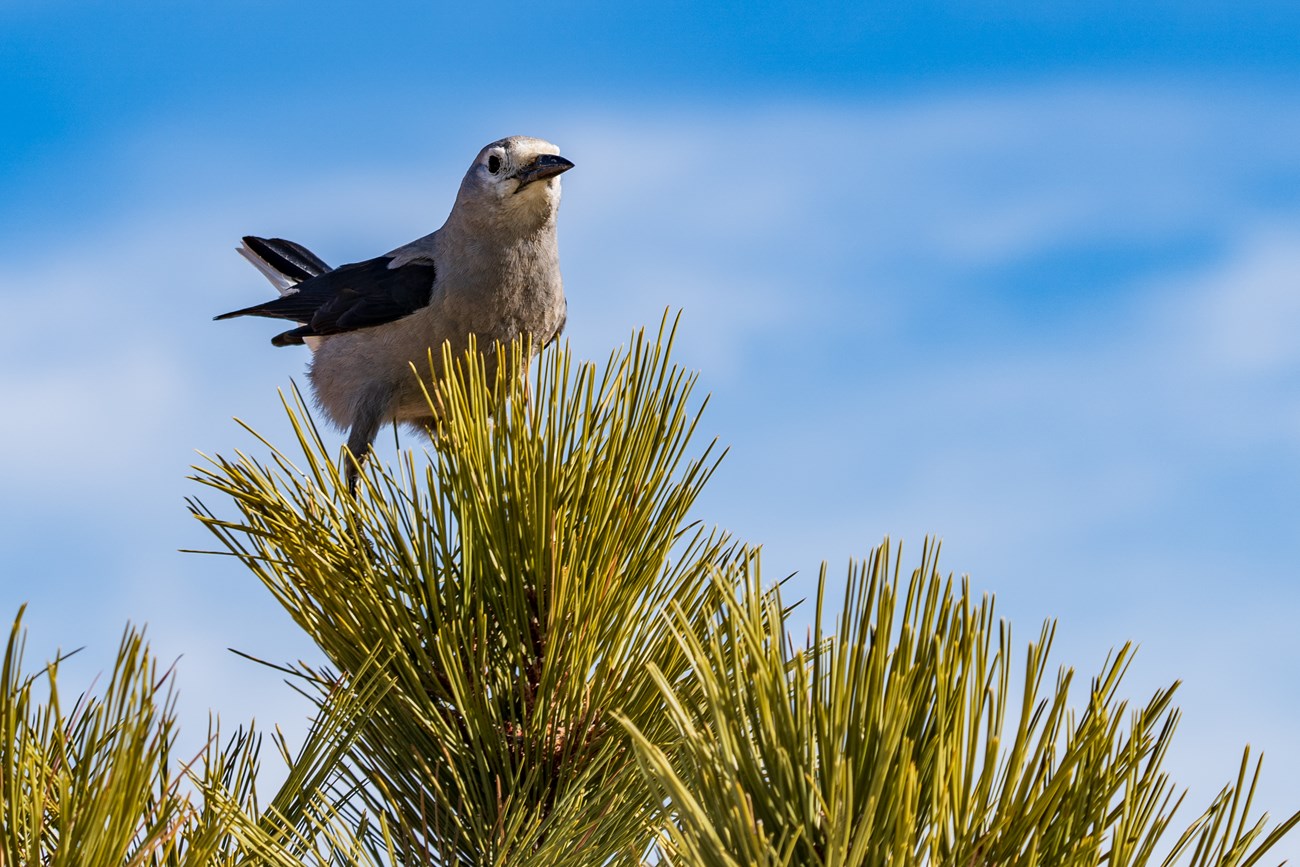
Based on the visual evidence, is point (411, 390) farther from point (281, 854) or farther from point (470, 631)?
point (281, 854)

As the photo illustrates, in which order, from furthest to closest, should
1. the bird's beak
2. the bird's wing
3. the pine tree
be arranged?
the bird's wing → the bird's beak → the pine tree

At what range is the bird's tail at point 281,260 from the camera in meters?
6.98

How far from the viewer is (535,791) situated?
2.22 meters

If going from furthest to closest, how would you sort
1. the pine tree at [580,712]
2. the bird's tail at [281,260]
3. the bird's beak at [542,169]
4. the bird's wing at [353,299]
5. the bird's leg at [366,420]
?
the bird's tail at [281,260] < the bird's wing at [353,299] < the bird's beak at [542,169] < the bird's leg at [366,420] < the pine tree at [580,712]

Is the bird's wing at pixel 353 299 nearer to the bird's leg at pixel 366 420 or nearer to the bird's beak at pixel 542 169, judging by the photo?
the bird's leg at pixel 366 420

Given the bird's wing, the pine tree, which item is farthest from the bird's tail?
the pine tree

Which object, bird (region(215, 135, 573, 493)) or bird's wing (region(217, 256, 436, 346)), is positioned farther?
bird's wing (region(217, 256, 436, 346))

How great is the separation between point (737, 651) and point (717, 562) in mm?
843

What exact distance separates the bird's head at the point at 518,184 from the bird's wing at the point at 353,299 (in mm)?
372

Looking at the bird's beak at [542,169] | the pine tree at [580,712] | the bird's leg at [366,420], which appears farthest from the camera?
the bird's beak at [542,169]

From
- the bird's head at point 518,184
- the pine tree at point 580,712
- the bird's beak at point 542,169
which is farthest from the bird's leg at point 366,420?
the pine tree at point 580,712

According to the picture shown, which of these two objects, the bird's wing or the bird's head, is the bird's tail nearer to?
the bird's wing

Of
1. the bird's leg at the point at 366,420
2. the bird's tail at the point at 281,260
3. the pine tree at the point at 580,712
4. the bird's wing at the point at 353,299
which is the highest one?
the bird's tail at the point at 281,260

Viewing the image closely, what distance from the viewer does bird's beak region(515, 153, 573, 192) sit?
4668 mm
